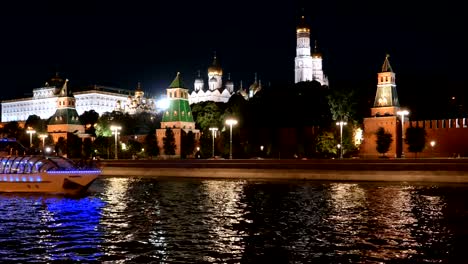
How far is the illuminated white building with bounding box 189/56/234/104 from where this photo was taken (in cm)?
14688

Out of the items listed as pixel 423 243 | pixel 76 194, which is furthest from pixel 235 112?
pixel 423 243

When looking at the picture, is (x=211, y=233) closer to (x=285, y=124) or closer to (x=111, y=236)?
(x=111, y=236)

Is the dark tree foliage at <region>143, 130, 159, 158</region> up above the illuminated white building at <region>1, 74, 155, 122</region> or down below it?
below

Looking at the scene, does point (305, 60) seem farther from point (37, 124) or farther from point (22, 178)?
point (22, 178)

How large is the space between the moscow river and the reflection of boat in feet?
4.04

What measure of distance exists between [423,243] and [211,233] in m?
5.74

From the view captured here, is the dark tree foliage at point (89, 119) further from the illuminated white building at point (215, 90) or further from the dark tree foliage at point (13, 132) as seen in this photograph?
the illuminated white building at point (215, 90)

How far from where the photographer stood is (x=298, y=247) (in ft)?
52.6

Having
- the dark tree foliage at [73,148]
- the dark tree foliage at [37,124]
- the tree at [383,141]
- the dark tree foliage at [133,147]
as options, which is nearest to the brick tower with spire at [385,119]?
the tree at [383,141]

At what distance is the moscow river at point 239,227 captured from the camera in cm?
1498

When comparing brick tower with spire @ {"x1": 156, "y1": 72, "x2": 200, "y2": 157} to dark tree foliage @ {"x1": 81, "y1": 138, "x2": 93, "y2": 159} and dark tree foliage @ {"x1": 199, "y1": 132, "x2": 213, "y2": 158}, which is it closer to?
dark tree foliage @ {"x1": 199, "y1": 132, "x2": 213, "y2": 158}

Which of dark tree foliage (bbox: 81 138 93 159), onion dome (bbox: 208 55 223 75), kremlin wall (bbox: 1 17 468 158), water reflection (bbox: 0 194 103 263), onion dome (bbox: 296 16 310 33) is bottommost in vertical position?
water reflection (bbox: 0 194 103 263)

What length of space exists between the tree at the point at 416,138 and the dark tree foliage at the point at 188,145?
2576 cm

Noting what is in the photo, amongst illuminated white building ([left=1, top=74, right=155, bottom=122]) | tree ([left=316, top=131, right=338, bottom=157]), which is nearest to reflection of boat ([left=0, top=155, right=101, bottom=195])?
tree ([left=316, top=131, right=338, bottom=157])
